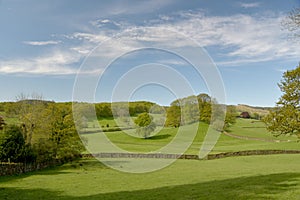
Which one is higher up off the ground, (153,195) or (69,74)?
(69,74)

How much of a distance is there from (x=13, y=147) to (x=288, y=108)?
21.3m

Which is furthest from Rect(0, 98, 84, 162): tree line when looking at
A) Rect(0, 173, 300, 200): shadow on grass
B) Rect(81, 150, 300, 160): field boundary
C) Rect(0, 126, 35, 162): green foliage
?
Rect(0, 173, 300, 200): shadow on grass

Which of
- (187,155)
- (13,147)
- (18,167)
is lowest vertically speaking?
(187,155)

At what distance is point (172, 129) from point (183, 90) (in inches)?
1786

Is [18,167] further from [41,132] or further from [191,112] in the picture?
[191,112]

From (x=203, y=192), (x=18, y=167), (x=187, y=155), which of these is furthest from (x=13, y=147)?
(x=187, y=155)

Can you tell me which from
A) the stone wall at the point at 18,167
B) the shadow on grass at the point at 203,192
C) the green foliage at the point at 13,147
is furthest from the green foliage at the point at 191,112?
the shadow on grass at the point at 203,192

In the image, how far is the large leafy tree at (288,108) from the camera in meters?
17.7

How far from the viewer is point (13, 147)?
25703mm

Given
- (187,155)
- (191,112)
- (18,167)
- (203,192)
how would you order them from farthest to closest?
(191,112) → (187,155) → (18,167) → (203,192)

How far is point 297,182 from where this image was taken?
1542cm

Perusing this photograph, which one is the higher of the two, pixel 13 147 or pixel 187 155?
pixel 13 147

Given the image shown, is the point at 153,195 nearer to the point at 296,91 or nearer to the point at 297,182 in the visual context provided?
the point at 297,182

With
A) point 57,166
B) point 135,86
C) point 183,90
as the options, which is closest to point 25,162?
point 57,166
